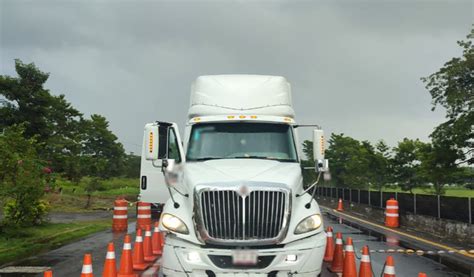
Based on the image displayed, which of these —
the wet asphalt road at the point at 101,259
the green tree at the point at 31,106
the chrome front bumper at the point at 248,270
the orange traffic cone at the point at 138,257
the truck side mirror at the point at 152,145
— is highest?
the green tree at the point at 31,106

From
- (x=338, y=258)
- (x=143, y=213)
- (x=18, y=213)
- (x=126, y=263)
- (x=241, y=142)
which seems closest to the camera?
(x=241, y=142)

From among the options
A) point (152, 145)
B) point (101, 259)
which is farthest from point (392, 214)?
point (152, 145)

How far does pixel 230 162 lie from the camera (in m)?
7.20

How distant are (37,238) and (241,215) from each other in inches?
382

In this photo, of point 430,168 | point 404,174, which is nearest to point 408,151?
point 404,174

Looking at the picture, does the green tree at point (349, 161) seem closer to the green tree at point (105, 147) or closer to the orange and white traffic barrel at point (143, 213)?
the green tree at point (105, 147)

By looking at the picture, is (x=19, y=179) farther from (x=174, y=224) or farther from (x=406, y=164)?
(x=406, y=164)

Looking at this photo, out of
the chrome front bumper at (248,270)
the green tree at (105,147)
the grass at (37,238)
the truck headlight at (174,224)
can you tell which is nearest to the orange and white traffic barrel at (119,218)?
the grass at (37,238)

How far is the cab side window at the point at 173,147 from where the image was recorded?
794 cm

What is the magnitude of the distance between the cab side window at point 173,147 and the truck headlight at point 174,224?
5.42ft

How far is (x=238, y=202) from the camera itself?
599cm

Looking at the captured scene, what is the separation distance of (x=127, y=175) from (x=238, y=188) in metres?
81.5

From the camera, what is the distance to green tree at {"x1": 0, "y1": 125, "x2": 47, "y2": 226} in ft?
43.0

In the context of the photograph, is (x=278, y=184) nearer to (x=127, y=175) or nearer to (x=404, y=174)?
(x=404, y=174)
